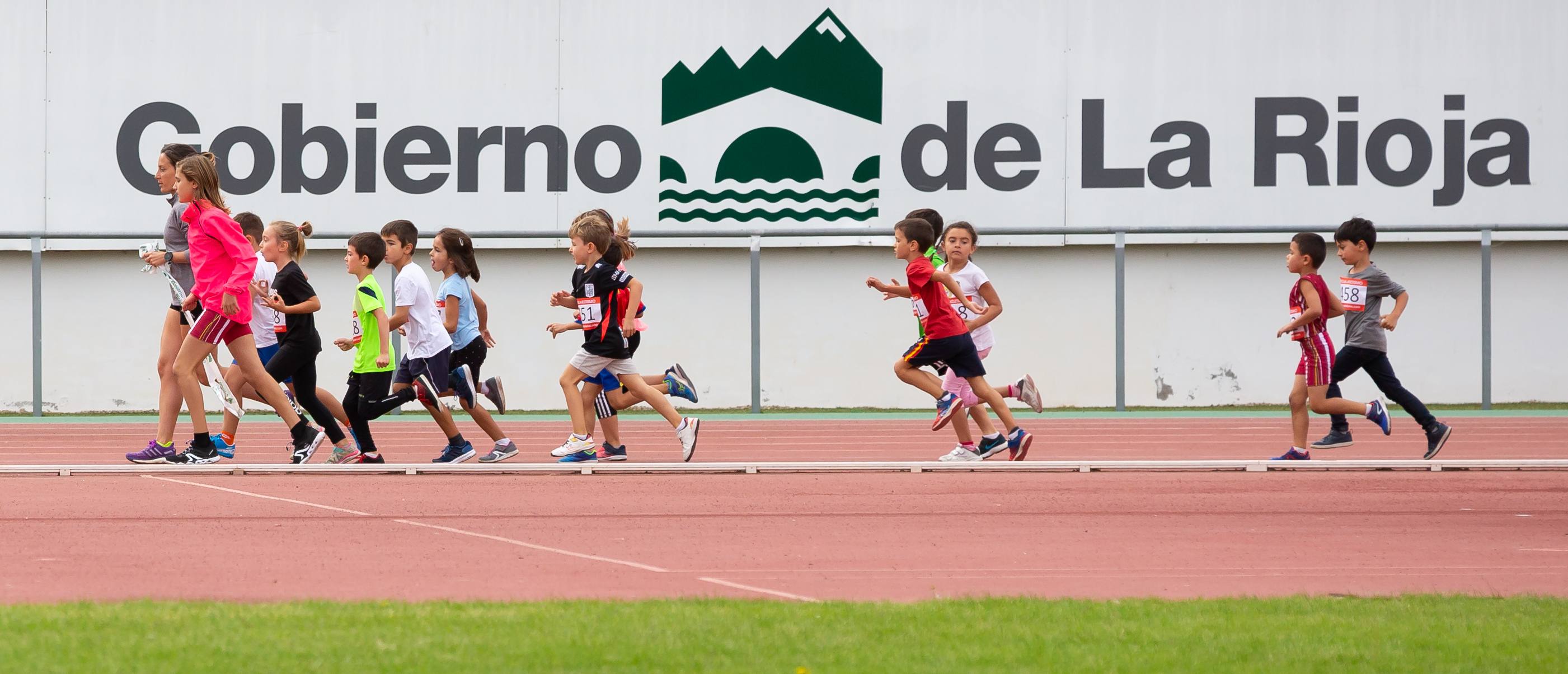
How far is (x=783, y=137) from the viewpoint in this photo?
56.0ft

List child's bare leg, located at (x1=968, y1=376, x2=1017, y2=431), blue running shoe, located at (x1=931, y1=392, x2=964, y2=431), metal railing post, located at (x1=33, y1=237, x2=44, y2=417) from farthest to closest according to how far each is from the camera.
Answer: metal railing post, located at (x1=33, y1=237, x2=44, y2=417) < blue running shoe, located at (x1=931, y1=392, x2=964, y2=431) < child's bare leg, located at (x1=968, y1=376, x2=1017, y2=431)

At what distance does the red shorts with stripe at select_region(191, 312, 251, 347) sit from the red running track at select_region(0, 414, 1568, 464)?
4.82ft

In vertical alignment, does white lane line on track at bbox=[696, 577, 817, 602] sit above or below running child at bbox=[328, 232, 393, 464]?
below

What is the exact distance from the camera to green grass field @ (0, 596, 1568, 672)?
449 cm

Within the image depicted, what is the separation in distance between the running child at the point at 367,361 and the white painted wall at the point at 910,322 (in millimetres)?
6407

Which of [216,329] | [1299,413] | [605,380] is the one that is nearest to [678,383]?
[605,380]

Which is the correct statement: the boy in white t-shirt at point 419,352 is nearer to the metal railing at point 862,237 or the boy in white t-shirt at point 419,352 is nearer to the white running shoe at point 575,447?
the white running shoe at point 575,447

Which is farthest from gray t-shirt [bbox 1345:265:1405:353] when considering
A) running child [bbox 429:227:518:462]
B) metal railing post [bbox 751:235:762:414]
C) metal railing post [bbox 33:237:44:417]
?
metal railing post [bbox 33:237:44:417]

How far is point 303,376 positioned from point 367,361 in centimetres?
42

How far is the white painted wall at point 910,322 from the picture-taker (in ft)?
55.9

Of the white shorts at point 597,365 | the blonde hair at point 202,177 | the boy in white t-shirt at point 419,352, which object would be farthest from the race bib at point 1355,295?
the blonde hair at point 202,177

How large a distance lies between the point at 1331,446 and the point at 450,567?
7.56 meters

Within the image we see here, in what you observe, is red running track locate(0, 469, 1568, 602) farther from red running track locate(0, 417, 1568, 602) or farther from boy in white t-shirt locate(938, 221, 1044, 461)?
boy in white t-shirt locate(938, 221, 1044, 461)

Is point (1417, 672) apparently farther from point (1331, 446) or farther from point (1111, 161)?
point (1111, 161)
